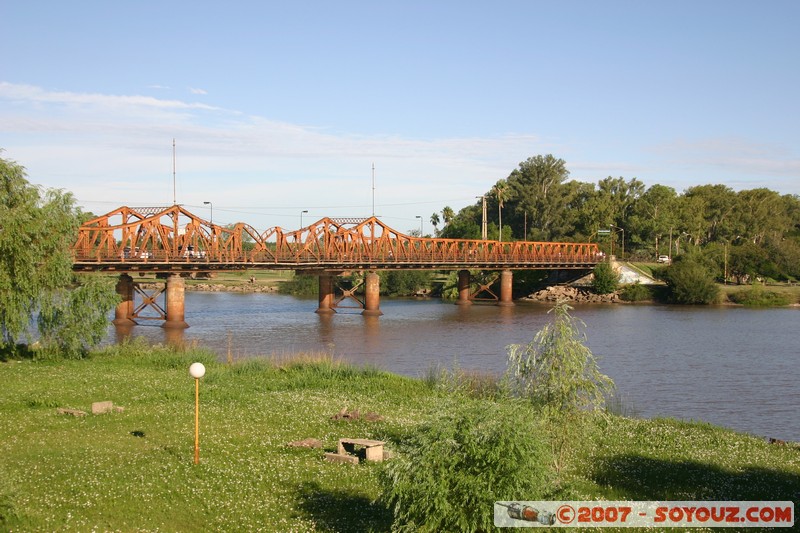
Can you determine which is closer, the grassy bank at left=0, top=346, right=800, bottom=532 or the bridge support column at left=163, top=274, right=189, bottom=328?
the grassy bank at left=0, top=346, right=800, bottom=532

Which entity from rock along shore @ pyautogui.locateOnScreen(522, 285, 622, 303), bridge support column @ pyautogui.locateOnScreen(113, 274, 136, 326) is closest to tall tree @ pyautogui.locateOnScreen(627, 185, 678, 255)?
rock along shore @ pyautogui.locateOnScreen(522, 285, 622, 303)

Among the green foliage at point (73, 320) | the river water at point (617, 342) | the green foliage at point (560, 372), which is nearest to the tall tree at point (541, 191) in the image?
the river water at point (617, 342)

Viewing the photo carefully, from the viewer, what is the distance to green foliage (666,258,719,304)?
279ft

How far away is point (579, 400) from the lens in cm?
1369

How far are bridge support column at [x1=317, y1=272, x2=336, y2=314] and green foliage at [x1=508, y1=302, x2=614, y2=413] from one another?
59039 mm

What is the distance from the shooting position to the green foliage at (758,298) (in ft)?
274

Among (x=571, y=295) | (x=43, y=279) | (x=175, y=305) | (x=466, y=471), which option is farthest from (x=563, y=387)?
(x=571, y=295)

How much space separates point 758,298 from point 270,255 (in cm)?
5179

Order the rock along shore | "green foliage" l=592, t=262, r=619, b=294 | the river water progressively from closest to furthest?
the river water
the rock along shore
"green foliage" l=592, t=262, r=619, b=294

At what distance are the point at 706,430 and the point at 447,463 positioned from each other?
46.2 ft

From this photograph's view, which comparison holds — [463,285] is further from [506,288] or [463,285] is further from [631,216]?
[631,216]

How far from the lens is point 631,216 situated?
122875mm

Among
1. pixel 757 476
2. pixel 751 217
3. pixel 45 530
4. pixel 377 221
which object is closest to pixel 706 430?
pixel 757 476

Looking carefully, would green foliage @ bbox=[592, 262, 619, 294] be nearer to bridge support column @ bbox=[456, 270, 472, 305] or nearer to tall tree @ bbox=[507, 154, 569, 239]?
bridge support column @ bbox=[456, 270, 472, 305]
